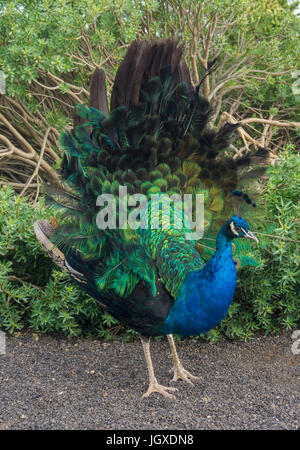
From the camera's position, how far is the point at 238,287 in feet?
12.8

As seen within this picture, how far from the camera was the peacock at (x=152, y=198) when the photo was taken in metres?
2.70

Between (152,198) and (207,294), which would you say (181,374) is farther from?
(152,198)

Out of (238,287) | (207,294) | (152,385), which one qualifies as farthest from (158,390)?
(238,287)

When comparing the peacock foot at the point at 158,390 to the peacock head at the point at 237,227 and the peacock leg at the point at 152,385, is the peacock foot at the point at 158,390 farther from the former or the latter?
the peacock head at the point at 237,227

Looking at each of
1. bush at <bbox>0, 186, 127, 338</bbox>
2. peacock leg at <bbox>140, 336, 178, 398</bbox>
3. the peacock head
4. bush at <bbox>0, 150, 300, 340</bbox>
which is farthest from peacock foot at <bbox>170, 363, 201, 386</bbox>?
the peacock head

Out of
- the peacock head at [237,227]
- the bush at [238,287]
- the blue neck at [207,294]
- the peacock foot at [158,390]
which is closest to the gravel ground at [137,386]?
the peacock foot at [158,390]

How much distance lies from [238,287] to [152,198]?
1.36 meters

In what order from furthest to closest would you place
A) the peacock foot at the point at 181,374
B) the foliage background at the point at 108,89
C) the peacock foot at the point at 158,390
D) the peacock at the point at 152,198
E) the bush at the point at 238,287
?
1. the foliage background at the point at 108,89
2. the bush at the point at 238,287
3. the peacock foot at the point at 181,374
4. the peacock foot at the point at 158,390
5. the peacock at the point at 152,198

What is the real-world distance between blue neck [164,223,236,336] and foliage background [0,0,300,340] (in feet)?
3.44

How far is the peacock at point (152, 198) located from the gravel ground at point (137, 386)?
23 centimetres

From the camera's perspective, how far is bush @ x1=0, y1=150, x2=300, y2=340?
3.62 metres

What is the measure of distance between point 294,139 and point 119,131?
415 centimetres

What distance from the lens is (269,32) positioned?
5.91m

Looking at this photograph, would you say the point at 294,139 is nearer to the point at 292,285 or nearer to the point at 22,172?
the point at 292,285
